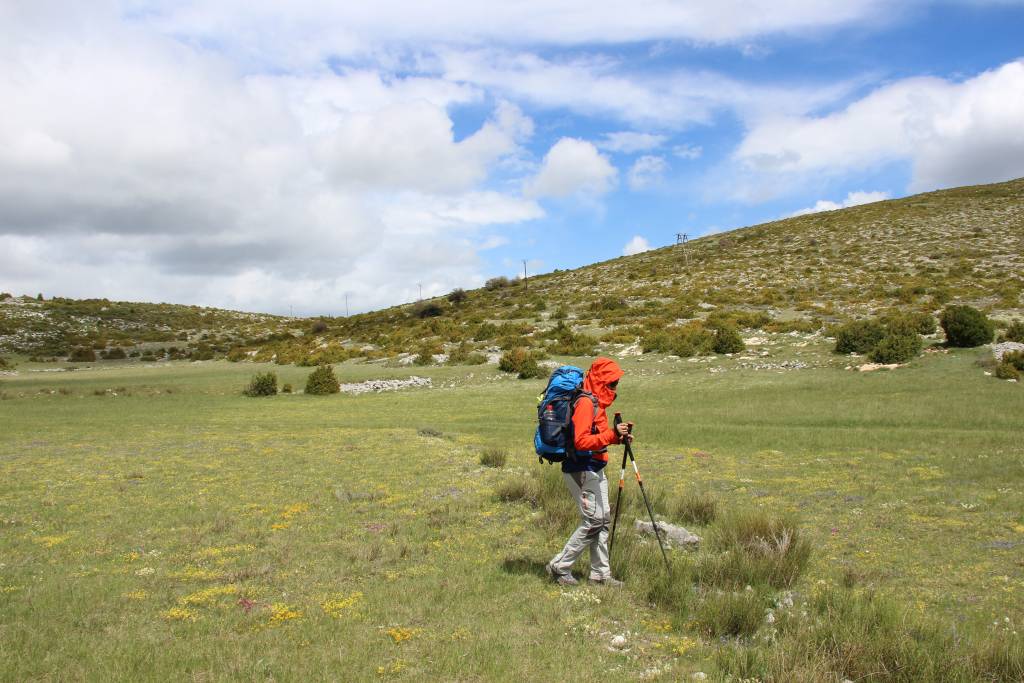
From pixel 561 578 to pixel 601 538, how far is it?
58 cm

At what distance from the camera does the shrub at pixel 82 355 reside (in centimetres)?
4594

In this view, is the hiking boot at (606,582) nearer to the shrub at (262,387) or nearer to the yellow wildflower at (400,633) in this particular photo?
the yellow wildflower at (400,633)

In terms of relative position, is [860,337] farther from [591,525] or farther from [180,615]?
[180,615]

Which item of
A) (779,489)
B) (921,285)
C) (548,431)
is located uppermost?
(921,285)

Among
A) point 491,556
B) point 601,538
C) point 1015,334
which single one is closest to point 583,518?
point 601,538

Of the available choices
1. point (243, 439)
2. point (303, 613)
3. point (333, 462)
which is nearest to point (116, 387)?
point (243, 439)

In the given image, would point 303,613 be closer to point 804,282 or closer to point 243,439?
point 243,439

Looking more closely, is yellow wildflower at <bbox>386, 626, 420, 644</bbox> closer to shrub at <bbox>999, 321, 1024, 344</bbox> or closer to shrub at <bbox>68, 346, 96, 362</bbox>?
shrub at <bbox>999, 321, 1024, 344</bbox>

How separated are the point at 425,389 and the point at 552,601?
23.1 meters

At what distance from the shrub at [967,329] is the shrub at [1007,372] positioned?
3.42 m

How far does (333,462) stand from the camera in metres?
13.2

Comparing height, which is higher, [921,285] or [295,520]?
[921,285]

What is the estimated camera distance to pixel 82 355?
153ft

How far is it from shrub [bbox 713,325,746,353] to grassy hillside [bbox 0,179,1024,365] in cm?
375
